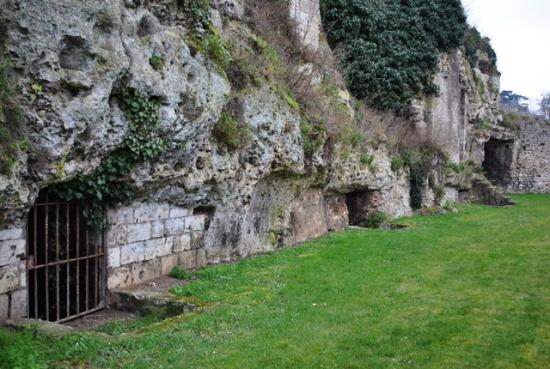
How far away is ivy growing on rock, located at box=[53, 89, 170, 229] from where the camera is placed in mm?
7594

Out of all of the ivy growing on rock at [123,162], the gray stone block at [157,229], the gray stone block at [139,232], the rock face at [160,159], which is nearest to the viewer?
the rock face at [160,159]

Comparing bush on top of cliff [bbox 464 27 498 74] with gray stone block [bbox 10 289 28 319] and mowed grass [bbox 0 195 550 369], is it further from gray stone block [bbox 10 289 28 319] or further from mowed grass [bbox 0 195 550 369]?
gray stone block [bbox 10 289 28 319]

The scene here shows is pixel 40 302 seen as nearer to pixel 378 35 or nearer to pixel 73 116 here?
pixel 73 116

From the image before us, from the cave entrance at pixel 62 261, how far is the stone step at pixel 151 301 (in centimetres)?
33

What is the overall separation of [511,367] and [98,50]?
6.37 m

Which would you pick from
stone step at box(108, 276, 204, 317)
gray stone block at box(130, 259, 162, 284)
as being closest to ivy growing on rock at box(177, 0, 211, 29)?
gray stone block at box(130, 259, 162, 284)

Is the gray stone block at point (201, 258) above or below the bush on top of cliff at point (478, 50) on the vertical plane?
below

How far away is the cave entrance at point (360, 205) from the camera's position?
1852cm

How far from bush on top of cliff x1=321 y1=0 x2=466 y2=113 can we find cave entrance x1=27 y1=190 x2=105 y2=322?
14.0 metres

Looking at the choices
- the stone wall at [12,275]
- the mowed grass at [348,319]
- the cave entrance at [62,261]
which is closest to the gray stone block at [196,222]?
the mowed grass at [348,319]

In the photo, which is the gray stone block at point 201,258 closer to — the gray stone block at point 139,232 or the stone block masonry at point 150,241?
the stone block masonry at point 150,241

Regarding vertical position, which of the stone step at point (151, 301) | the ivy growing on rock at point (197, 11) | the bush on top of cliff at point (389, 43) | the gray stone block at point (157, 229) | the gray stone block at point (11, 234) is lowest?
the stone step at point (151, 301)

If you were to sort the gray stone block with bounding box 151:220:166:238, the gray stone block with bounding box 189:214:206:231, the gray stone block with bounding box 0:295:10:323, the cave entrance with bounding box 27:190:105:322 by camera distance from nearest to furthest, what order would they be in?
1. the gray stone block with bounding box 0:295:10:323
2. the cave entrance with bounding box 27:190:105:322
3. the gray stone block with bounding box 151:220:166:238
4. the gray stone block with bounding box 189:214:206:231

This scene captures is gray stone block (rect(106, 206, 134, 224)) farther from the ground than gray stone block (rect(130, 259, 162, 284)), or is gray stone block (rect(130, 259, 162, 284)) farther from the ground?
gray stone block (rect(106, 206, 134, 224))
